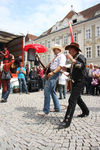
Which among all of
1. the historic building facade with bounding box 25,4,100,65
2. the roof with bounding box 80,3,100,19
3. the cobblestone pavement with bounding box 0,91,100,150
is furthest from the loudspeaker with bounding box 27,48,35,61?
the roof with bounding box 80,3,100,19

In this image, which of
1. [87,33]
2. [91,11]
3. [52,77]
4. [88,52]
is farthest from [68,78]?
[91,11]

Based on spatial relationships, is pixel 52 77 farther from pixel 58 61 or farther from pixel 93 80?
pixel 93 80

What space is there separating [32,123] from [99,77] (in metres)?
5.92

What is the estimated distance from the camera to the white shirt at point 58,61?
12.2 feet

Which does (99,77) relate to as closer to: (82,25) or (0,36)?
(0,36)

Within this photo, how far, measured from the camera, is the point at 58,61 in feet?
12.5

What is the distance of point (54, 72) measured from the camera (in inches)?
141

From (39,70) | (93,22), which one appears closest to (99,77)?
(39,70)

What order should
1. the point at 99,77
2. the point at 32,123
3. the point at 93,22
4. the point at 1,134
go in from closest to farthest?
1. the point at 1,134
2. the point at 32,123
3. the point at 99,77
4. the point at 93,22

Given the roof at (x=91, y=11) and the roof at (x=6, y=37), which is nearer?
the roof at (x=6, y=37)

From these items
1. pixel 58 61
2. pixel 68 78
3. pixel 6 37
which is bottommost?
pixel 68 78

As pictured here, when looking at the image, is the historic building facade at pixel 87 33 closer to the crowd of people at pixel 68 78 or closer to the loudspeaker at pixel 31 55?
the crowd of people at pixel 68 78

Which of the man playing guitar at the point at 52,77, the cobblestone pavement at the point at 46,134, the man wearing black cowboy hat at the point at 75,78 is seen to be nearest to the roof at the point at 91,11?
the man playing guitar at the point at 52,77

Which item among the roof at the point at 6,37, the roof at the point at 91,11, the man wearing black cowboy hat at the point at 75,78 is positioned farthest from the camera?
the roof at the point at 91,11
